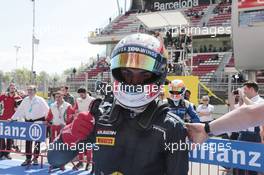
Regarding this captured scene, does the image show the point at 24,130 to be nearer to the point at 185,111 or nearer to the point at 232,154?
the point at 185,111

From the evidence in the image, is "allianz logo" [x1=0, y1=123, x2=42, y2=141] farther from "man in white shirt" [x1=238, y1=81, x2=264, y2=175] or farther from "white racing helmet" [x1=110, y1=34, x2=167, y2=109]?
"white racing helmet" [x1=110, y1=34, x2=167, y2=109]

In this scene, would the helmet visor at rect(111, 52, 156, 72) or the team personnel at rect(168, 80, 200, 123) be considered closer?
the helmet visor at rect(111, 52, 156, 72)

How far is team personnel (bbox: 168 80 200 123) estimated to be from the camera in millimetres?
5863

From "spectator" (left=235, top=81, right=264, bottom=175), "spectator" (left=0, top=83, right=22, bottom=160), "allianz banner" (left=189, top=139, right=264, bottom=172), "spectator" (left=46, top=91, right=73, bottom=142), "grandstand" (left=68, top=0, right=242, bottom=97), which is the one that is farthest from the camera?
"grandstand" (left=68, top=0, right=242, bottom=97)

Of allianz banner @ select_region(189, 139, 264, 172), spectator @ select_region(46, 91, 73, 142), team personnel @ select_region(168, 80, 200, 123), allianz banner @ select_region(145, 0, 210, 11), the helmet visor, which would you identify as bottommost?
allianz banner @ select_region(189, 139, 264, 172)

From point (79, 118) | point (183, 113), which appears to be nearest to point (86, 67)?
point (183, 113)

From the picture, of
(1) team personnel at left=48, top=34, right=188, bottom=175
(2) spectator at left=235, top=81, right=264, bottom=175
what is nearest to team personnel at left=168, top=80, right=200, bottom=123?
(2) spectator at left=235, top=81, right=264, bottom=175

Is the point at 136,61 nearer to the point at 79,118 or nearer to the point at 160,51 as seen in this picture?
the point at 160,51

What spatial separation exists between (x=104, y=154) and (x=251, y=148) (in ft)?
11.3

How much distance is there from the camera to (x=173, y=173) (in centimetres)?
173

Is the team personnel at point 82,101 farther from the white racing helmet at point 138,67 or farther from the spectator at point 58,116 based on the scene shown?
the white racing helmet at point 138,67

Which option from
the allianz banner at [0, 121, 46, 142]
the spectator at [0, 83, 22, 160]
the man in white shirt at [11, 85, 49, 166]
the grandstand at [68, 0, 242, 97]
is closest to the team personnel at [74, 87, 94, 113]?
the man in white shirt at [11, 85, 49, 166]

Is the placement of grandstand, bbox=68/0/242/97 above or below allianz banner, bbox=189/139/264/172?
above

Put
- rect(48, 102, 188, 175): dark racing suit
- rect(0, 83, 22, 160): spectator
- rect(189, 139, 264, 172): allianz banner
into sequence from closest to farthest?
rect(48, 102, 188, 175): dark racing suit
rect(189, 139, 264, 172): allianz banner
rect(0, 83, 22, 160): spectator
